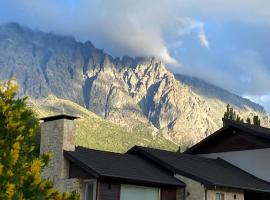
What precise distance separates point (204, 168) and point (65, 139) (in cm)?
799

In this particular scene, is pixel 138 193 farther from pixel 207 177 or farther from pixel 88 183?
pixel 207 177

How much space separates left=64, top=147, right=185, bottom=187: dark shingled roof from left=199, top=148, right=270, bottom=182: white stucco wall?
623 cm

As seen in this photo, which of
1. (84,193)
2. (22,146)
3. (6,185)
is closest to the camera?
(6,185)

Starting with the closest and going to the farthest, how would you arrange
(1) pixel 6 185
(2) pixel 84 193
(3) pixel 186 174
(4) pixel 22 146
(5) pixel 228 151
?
(1) pixel 6 185
(4) pixel 22 146
(2) pixel 84 193
(3) pixel 186 174
(5) pixel 228 151

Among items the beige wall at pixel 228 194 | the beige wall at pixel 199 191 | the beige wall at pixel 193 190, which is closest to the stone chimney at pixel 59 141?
the beige wall at pixel 199 191

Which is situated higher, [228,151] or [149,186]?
[228,151]

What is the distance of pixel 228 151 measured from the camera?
111 feet

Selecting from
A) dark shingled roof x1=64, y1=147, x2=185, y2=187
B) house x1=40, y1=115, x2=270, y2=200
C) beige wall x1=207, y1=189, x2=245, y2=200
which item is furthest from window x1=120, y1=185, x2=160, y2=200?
beige wall x1=207, y1=189, x2=245, y2=200

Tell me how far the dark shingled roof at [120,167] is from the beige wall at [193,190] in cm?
30

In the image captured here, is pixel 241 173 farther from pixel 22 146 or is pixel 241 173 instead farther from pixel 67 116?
pixel 22 146

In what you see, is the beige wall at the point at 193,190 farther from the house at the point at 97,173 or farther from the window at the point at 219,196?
the window at the point at 219,196

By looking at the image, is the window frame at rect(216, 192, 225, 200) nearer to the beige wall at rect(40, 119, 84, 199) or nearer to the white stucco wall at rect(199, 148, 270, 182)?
the white stucco wall at rect(199, 148, 270, 182)

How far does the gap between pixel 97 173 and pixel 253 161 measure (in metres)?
11.8

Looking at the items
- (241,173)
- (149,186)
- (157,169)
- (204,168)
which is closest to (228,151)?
(241,173)
